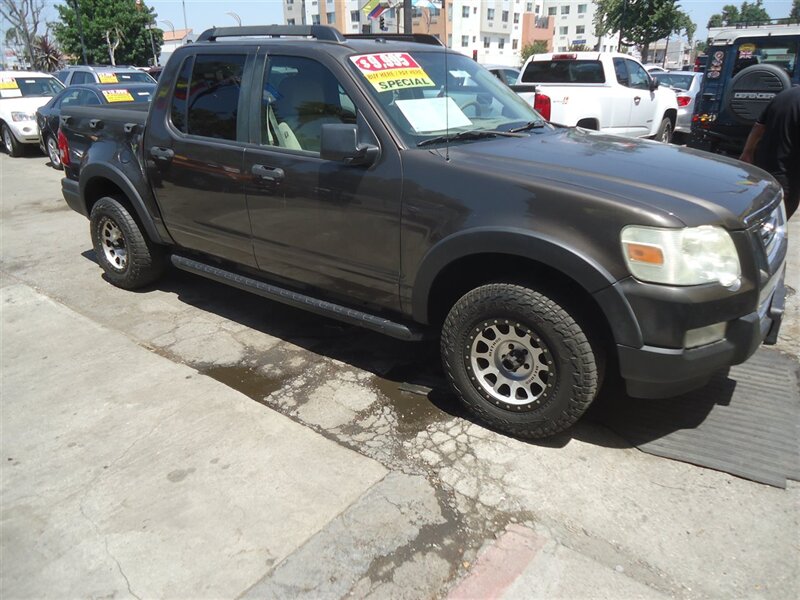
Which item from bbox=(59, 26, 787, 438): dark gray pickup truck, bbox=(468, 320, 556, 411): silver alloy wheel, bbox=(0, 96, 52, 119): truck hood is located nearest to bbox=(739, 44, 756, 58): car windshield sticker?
bbox=(59, 26, 787, 438): dark gray pickup truck

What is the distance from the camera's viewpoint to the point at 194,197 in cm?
420

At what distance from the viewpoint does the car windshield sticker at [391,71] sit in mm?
3352

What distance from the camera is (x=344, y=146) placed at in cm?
308

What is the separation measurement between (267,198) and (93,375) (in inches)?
62.5

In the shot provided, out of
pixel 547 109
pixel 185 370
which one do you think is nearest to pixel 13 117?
pixel 547 109

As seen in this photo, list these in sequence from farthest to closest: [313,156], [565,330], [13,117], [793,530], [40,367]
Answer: [13,117], [40,367], [313,156], [565,330], [793,530]

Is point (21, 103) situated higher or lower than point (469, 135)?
lower

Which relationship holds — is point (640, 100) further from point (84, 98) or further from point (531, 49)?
point (531, 49)

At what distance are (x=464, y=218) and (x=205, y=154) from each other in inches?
79.3

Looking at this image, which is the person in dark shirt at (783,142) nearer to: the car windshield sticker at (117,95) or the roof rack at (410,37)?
the roof rack at (410,37)

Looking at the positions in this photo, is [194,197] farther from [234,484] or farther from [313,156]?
[234,484]

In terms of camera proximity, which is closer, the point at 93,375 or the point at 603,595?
the point at 603,595

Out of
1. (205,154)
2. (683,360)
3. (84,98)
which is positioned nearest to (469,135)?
(683,360)

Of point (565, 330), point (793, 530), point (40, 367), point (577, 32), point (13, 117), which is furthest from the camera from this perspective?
point (577, 32)
